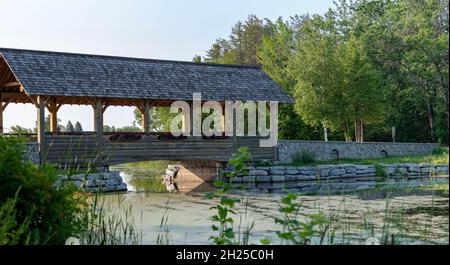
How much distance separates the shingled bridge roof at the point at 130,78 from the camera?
1798cm

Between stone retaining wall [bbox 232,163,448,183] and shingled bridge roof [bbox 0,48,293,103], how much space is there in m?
2.73

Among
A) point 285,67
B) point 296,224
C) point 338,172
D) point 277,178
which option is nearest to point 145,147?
point 277,178

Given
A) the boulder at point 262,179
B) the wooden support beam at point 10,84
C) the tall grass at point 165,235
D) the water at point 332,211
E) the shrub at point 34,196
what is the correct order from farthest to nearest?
the boulder at point 262,179
the wooden support beam at point 10,84
the water at point 332,211
the shrub at point 34,196
the tall grass at point 165,235

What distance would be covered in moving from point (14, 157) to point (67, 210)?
73 cm

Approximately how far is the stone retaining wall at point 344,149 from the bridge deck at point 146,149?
737 mm

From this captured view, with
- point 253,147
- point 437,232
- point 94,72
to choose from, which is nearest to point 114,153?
point 94,72

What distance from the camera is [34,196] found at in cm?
559

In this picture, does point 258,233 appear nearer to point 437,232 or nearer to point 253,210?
point 437,232

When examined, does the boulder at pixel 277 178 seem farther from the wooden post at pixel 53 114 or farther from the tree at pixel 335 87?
the wooden post at pixel 53 114

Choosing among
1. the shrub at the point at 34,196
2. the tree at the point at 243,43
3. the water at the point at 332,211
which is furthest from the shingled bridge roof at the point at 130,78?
the tree at the point at 243,43

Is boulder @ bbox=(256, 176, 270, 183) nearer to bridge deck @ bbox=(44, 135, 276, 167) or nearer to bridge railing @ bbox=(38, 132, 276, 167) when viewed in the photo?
bridge deck @ bbox=(44, 135, 276, 167)

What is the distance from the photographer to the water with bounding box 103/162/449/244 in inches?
307

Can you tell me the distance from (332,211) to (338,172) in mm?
10905

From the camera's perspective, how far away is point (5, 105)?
19891 millimetres
